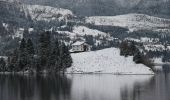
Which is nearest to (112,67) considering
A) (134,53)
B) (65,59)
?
(134,53)

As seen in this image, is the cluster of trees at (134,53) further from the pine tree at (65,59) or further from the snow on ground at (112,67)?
the pine tree at (65,59)

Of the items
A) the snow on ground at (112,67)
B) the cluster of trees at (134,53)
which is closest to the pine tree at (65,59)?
the snow on ground at (112,67)

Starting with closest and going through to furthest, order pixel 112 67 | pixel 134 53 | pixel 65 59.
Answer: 1. pixel 112 67
2. pixel 134 53
3. pixel 65 59

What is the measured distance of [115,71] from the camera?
187500 mm

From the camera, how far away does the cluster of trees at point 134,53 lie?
18550cm

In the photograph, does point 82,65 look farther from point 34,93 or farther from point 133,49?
point 34,93

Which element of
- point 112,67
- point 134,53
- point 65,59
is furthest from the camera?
point 65,59

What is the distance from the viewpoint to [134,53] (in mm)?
191875

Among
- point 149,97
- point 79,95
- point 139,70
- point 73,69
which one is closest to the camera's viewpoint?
point 149,97

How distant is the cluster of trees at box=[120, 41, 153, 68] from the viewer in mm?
185500

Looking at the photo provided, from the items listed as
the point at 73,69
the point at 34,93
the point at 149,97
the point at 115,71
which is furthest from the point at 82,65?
the point at 149,97

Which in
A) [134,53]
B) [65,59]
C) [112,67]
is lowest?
[112,67]

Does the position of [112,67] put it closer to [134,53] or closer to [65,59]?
[134,53]

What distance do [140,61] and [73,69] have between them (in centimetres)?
3112
